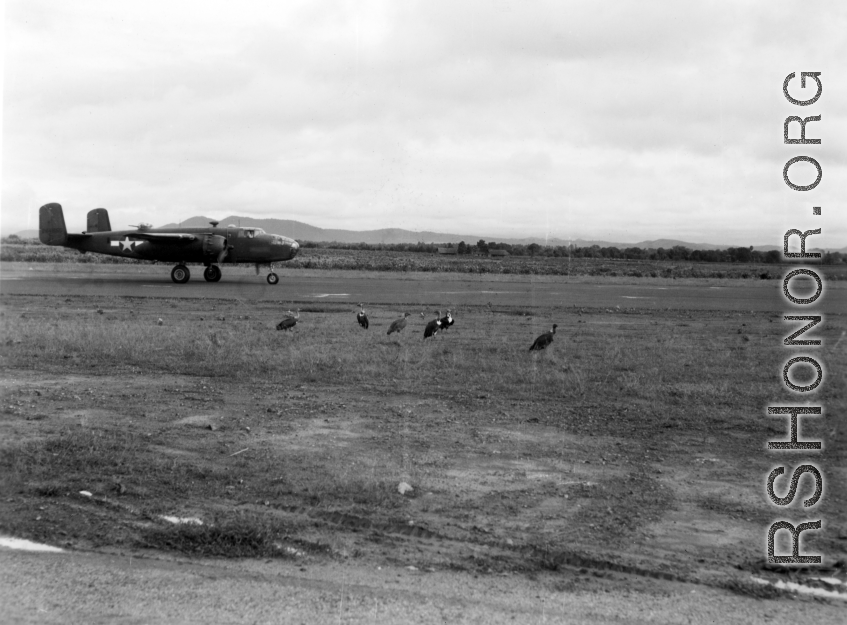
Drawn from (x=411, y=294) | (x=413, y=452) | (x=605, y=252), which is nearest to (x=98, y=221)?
(x=411, y=294)

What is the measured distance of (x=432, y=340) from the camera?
15.8 m

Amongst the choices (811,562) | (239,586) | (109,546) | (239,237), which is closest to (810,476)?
(811,562)

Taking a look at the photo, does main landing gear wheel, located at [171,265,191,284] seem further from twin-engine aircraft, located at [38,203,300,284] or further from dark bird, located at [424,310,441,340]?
dark bird, located at [424,310,441,340]

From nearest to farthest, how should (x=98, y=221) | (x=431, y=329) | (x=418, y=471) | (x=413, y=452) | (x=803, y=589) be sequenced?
(x=803, y=589) < (x=418, y=471) < (x=413, y=452) < (x=431, y=329) < (x=98, y=221)

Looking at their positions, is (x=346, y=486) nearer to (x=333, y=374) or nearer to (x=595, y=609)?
(x=595, y=609)

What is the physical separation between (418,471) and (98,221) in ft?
127

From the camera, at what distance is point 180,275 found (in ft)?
114

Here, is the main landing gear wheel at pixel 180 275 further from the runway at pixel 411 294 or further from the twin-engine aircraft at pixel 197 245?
the runway at pixel 411 294

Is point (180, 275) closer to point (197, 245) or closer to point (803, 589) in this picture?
point (197, 245)

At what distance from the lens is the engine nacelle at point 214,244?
34750 millimetres

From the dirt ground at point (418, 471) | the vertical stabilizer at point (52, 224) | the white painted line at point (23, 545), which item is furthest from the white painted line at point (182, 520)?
the vertical stabilizer at point (52, 224)

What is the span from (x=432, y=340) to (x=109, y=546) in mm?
11079

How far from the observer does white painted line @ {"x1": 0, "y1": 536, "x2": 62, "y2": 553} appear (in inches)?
194

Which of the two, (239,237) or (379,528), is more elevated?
(239,237)
